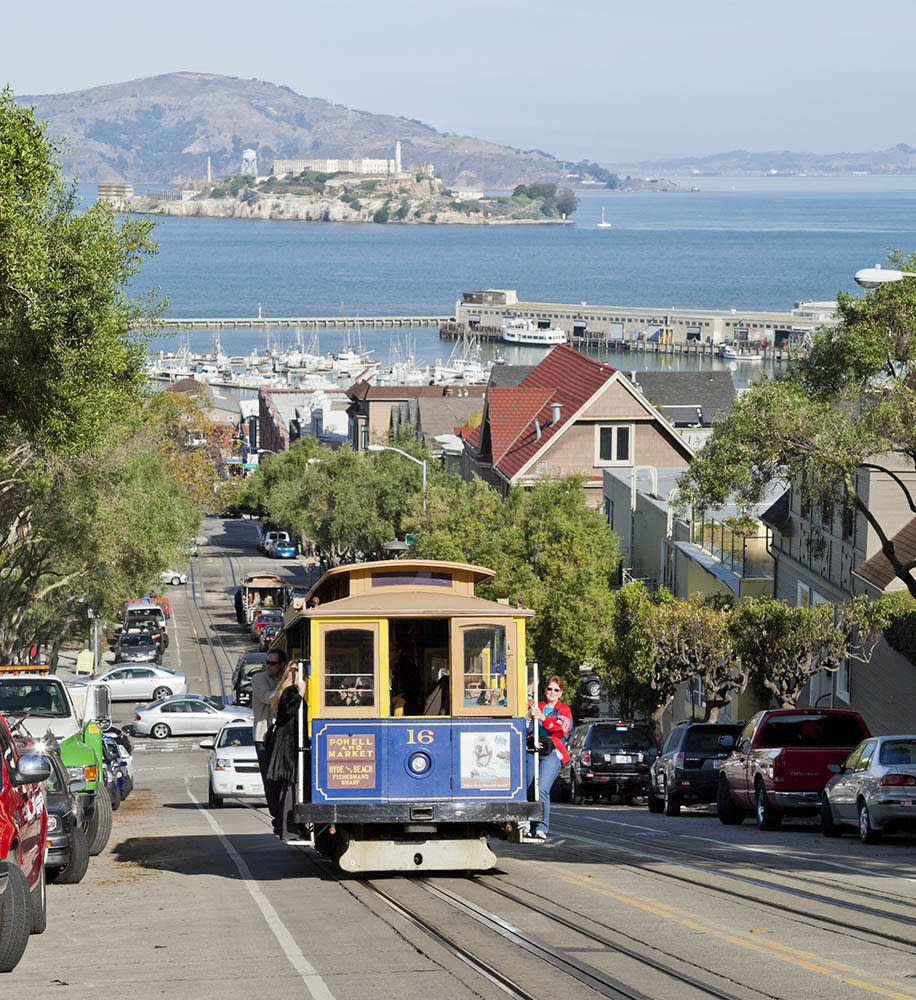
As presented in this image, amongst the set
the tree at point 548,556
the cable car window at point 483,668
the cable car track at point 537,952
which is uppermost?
the tree at point 548,556

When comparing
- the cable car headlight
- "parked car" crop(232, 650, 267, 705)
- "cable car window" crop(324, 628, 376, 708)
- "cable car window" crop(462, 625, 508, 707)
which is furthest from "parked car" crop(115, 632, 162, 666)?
the cable car headlight

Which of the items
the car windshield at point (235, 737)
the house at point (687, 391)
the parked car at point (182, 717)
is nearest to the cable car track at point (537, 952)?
the car windshield at point (235, 737)

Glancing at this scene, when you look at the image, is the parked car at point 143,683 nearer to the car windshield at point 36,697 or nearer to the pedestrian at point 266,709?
the car windshield at point 36,697

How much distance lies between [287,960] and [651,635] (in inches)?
943

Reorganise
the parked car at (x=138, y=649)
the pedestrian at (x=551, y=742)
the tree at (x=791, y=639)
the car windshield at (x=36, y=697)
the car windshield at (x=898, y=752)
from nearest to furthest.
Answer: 1. the pedestrian at (x=551, y=742)
2. the car windshield at (x=36, y=697)
3. the car windshield at (x=898, y=752)
4. the tree at (x=791, y=639)
5. the parked car at (x=138, y=649)

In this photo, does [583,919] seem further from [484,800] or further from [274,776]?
[274,776]

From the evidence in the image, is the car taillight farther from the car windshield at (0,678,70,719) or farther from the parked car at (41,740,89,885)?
the car windshield at (0,678,70,719)

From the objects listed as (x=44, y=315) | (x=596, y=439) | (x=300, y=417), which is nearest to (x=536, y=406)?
(x=596, y=439)

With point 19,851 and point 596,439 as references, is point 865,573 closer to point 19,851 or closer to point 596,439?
point 19,851

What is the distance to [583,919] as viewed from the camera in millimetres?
12312

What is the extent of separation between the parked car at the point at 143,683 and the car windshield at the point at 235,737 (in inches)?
952

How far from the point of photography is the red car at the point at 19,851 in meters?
10.3

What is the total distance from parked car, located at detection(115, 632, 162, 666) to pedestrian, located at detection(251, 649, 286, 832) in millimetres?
46599

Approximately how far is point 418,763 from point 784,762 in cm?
914
